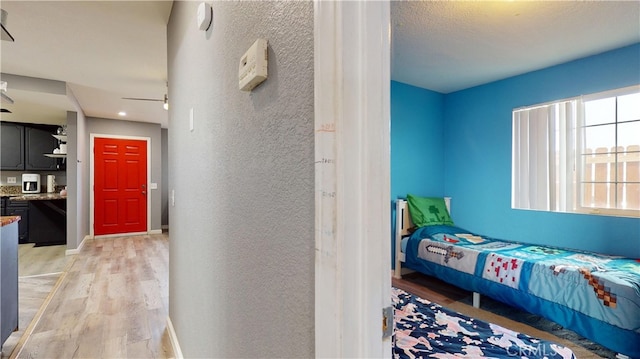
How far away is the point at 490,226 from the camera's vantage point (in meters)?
3.78

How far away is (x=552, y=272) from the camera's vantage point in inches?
89.0

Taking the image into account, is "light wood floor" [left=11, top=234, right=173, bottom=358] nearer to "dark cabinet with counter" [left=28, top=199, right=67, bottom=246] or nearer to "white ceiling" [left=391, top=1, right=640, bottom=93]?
"dark cabinet with counter" [left=28, top=199, right=67, bottom=246]

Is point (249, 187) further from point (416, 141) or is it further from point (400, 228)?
point (416, 141)

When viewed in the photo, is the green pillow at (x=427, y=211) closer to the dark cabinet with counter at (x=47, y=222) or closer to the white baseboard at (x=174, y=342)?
the white baseboard at (x=174, y=342)

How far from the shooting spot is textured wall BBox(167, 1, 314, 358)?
0.62 m

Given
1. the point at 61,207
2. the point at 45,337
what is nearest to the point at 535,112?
the point at 45,337

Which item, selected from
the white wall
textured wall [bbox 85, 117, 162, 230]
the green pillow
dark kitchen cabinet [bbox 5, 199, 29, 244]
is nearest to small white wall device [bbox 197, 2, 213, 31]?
the green pillow

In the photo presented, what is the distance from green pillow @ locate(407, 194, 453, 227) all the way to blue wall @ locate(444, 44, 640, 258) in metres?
0.43

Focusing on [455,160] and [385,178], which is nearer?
[385,178]

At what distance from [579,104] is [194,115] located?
361 cm

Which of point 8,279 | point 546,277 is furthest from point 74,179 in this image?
point 546,277

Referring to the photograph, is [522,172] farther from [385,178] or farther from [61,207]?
[61,207]

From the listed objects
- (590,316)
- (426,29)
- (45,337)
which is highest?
(426,29)

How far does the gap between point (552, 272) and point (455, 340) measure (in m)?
1.34
